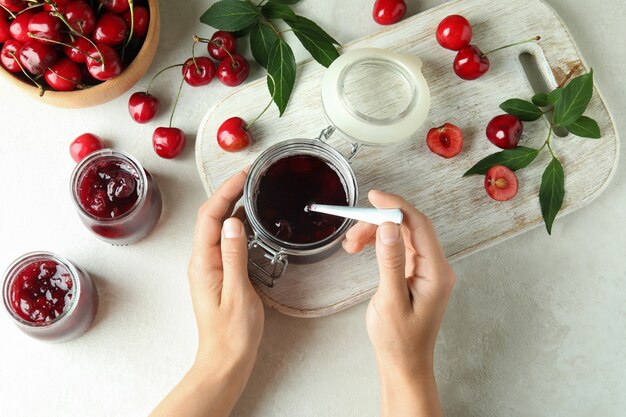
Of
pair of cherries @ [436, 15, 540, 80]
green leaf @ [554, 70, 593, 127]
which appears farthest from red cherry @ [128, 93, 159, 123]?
green leaf @ [554, 70, 593, 127]

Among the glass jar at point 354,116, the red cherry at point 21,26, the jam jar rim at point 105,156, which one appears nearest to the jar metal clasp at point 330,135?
the glass jar at point 354,116

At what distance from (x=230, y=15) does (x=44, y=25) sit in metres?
0.33

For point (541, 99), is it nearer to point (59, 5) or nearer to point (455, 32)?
point (455, 32)

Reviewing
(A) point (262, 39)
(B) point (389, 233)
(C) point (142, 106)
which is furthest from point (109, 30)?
(B) point (389, 233)

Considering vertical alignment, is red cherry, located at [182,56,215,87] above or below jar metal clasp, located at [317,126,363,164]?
above

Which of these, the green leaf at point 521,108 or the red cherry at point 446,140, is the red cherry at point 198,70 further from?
the green leaf at point 521,108

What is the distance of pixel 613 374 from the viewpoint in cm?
126

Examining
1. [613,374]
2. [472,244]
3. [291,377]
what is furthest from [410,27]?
[613,374]

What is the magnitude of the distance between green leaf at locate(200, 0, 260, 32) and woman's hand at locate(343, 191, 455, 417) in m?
0.43

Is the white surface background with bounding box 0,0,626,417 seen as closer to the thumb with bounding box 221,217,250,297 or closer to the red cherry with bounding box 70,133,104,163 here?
the red cherry with bounding box 70,133,104,163

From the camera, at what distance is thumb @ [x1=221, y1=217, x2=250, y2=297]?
97 centimetres

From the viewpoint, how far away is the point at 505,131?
1.11 m

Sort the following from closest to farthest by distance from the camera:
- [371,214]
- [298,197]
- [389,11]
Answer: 1. [371,214]
2. [298,197]
3. [389,11]

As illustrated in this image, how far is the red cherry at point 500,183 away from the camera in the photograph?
3.67 feet
